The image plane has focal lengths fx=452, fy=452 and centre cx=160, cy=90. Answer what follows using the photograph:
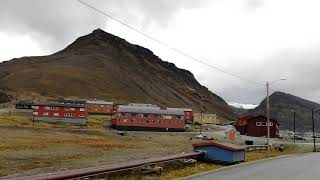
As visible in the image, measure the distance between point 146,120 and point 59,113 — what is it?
2324cm

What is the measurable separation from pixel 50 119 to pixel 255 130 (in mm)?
57333

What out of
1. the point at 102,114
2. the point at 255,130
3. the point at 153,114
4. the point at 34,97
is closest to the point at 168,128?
the point at 153,114

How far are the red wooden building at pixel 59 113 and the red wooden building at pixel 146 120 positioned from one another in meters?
9.14

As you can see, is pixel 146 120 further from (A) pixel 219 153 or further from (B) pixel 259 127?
(A) pixel 219 153

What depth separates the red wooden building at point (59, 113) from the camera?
390 ft

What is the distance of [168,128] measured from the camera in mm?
122750

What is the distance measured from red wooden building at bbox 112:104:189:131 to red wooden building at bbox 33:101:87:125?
914 cm

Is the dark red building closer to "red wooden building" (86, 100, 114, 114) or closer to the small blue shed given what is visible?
"red wooden building" (86, 100, 114, 114)

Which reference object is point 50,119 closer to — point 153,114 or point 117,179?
point 153,114

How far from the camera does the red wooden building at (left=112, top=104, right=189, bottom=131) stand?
11900 cm

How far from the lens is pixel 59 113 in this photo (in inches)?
4734

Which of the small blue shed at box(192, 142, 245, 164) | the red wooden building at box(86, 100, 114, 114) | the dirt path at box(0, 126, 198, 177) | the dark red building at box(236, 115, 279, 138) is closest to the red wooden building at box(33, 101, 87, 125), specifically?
the red wooden building at box(86, 100, 114, 114)

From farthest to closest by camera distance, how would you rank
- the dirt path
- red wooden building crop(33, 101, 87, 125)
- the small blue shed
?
1. red wooden building crop(33, 101, 87, 125)
2. the small blue shed
3. the dirt path

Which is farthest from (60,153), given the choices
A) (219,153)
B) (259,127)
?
(259,127)
